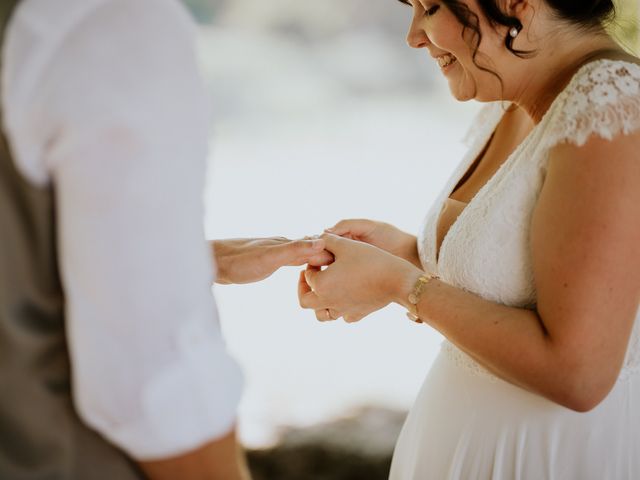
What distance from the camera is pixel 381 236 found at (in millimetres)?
1782

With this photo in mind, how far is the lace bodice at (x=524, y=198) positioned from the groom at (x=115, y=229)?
2.19ft

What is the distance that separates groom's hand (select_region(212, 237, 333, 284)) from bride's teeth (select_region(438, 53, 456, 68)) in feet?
1.53

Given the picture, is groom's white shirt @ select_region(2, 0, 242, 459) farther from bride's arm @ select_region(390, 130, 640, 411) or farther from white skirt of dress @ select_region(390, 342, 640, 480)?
white skirt of dress @ select_region(390, 342, 640, 480)

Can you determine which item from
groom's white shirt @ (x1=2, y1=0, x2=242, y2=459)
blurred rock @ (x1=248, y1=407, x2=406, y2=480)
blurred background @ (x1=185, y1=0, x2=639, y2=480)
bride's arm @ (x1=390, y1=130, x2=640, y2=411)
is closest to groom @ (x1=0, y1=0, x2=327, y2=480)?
groom's white shirt @ (x1=2, y1=0, x2=242, y2=459)

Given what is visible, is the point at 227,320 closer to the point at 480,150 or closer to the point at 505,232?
the point at 480,150

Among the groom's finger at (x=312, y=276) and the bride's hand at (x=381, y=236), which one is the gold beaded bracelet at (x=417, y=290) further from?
the bride's hand at (x=381, y=236)

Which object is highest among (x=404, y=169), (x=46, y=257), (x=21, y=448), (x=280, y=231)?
(x=46, y=257)

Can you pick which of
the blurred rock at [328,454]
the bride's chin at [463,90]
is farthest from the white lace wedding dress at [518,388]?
the blurred rock at [328,454]

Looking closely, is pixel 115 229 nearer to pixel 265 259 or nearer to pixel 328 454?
pixel 265 259

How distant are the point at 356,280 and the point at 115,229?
79 cm

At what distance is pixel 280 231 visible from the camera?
14.3ft

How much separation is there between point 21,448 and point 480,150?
1290mm

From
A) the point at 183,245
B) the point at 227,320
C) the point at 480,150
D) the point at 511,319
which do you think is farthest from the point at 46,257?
the point at 227,320

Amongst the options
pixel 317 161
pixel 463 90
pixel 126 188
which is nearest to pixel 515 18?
pixel 463 90
